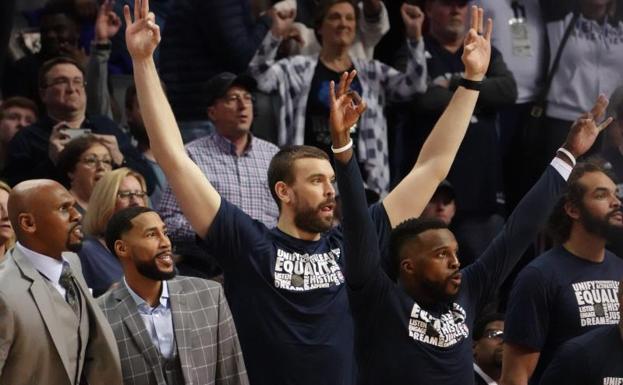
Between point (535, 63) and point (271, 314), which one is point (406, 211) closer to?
point (271, 314)

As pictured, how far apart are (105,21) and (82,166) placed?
1.34 metres

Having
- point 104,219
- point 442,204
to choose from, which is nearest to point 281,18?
point 442,204

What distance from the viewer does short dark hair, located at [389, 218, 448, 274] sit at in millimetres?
5570

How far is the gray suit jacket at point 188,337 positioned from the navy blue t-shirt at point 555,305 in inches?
48.5

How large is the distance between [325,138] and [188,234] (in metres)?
1.16

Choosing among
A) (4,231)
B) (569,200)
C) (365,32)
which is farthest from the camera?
(365,32)

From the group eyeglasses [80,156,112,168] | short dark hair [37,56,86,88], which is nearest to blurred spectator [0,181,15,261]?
eyeglasses [80,156,112,168]

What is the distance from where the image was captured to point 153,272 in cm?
562

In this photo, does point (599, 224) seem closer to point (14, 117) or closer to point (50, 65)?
point (50, 65)

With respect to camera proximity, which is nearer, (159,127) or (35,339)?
(35,339)

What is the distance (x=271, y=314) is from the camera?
551 centimetres

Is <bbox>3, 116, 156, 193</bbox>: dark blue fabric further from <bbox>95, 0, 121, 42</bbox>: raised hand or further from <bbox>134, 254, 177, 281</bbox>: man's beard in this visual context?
<bbox>134, 254, 177, 281</bbox>: man's beard

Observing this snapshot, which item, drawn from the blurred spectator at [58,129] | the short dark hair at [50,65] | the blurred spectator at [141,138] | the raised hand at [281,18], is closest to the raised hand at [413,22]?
the raised hand at [281,18]

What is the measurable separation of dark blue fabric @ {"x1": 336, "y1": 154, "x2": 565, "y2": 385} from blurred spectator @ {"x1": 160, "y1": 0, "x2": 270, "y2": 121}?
3.19 meters
